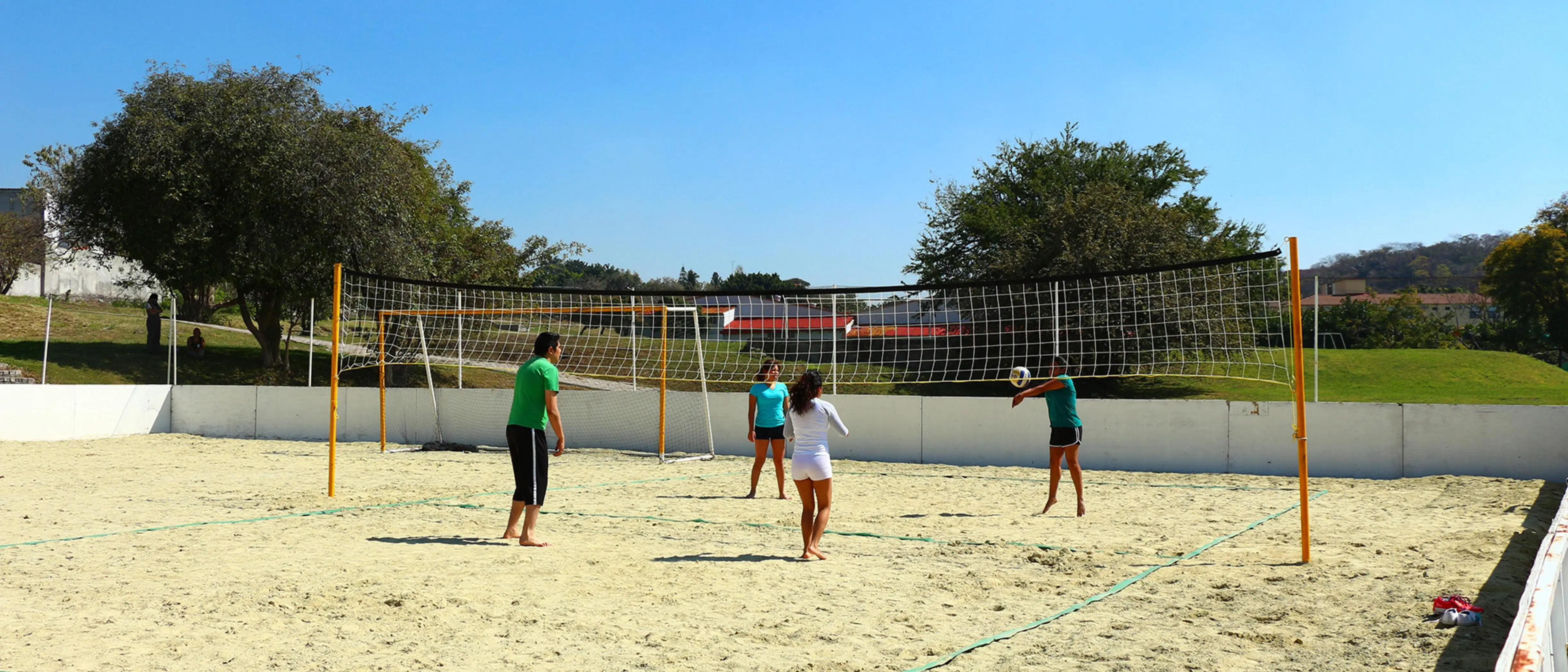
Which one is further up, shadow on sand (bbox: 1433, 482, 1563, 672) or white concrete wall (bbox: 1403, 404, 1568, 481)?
white concrete wall (bbox: 1403, 404, 1568, 481)

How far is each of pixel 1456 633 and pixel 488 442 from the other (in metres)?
14.1

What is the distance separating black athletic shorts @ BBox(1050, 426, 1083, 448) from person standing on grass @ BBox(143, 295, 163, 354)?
21358 millimetres

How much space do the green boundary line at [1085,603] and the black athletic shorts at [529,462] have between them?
335cm

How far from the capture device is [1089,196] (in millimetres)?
26719

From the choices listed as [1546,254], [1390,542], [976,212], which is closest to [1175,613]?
[1390,542]

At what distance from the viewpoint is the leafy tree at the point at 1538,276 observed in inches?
1720

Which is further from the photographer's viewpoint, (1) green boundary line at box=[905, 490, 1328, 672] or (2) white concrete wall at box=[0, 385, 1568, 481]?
(2) white concrete wall at box=[0, 385, 1568, 481]

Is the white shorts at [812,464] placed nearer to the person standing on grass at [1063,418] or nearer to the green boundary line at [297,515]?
the person standing on grass at [1063,418]

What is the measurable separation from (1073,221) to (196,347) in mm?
21296

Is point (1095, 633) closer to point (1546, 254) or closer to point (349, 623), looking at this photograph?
point (349, 623)

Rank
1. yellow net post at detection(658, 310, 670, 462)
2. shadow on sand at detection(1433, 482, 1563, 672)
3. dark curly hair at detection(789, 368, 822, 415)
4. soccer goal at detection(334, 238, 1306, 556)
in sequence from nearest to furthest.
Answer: shadow on sand at detection(1433, 482, 1563, 672) < dark curly hair at detection(789, 368, 822, 415) < yellow net post at detection(658, 310, 670, 462) < soccer goal at detection(334, 238, 1306, 556)

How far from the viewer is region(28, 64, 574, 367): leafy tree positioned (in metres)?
22.1

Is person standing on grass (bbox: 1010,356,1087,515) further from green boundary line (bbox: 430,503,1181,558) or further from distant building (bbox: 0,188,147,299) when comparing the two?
distant building (bbox: 0,188,147,299)

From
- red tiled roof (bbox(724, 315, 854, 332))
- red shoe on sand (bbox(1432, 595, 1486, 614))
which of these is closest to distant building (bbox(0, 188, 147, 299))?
red tiled roof (bbox(724, 315, 854, 332))
